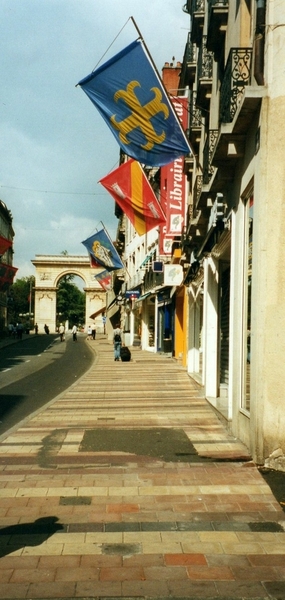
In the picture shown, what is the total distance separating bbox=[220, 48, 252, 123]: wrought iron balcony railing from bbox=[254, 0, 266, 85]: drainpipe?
104cm

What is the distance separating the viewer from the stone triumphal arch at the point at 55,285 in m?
92.9

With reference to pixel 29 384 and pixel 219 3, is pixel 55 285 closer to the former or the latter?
pixel 29 384

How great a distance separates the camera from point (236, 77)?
9531 millimetres

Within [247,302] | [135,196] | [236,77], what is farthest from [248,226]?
[135,196]

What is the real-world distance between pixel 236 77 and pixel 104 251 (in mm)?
24259

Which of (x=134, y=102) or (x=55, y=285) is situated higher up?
(x=55, y=285)

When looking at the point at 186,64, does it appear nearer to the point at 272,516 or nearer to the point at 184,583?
the point at 272,516

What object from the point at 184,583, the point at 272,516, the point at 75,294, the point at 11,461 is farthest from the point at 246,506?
the point at 75,294

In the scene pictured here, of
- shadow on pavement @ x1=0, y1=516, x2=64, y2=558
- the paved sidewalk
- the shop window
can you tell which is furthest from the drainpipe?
shadow on pavement @ x1=0, y1=516, x2=64, y2=558

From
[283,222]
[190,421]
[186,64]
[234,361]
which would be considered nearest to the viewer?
[283,222]

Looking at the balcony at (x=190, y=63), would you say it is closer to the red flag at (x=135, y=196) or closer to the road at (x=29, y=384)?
the red flag at (x=135, y=196)

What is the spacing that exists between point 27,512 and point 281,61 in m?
5.51

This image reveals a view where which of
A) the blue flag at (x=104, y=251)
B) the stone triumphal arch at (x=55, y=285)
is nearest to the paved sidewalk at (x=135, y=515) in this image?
the blue flag at (x=104, y=251)

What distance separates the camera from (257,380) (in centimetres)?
762
